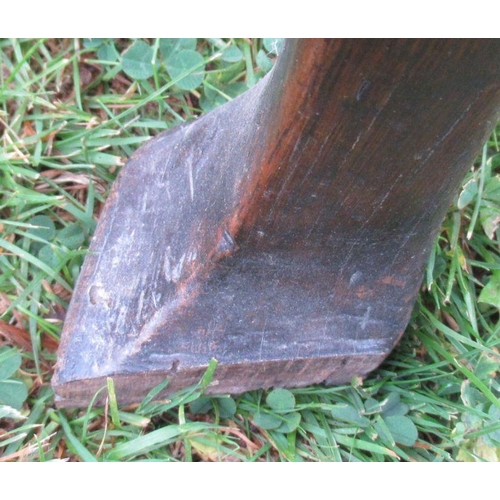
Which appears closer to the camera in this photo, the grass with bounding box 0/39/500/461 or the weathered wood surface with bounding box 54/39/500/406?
the weathered wood surface with bounding box 54/39/500/406

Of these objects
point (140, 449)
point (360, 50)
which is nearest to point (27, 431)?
point (140, 449)

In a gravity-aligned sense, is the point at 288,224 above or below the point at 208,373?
above

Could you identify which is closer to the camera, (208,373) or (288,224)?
(288,224)

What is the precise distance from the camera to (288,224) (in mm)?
1144

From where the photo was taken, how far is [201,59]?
1814 millimetres

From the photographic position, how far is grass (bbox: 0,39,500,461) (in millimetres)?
1452

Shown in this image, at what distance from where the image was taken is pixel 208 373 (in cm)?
133

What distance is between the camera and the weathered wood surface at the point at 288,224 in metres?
0.90

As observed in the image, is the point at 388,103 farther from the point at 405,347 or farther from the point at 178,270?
the point at 405,347

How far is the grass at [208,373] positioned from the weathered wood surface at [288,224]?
3.8 inches

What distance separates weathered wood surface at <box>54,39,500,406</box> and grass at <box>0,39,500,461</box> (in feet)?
0.31

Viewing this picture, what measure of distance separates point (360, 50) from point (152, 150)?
84 cm

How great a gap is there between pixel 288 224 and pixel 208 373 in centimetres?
40

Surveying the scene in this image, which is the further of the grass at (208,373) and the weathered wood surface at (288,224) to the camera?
the grass at (208,373)
